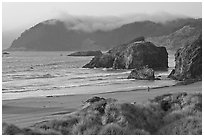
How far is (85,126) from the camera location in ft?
34.2

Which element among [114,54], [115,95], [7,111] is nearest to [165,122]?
[7,111]

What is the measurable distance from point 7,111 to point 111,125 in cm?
1152

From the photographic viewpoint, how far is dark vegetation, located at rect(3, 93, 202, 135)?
1003cm

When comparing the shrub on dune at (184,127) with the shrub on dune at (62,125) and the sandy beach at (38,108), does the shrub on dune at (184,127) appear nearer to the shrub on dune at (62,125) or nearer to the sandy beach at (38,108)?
the shrub on dune at (62,125)

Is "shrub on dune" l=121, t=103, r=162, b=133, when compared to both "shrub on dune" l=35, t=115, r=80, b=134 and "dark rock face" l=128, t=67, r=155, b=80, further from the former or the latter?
"dark rock face" l=128, t=67, r=155, b=80

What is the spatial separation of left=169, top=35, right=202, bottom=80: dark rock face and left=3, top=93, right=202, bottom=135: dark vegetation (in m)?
28.0

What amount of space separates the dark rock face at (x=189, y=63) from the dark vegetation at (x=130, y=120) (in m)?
28.0

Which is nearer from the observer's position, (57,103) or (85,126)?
(85,126)

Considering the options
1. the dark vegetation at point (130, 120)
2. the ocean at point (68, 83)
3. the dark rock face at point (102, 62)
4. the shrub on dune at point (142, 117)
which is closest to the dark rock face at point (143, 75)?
the ocean at point (68, 83)

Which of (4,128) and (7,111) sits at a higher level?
(4,128)

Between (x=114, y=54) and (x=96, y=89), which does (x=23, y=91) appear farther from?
(x=114, y=54)

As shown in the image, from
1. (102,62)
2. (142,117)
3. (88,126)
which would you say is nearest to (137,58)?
(102,62)

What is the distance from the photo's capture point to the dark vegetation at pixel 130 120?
1003cm

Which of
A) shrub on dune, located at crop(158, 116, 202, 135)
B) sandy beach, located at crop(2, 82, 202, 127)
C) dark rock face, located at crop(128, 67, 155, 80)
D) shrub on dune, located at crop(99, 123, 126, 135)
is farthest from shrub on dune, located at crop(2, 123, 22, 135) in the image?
dark rock face, located at crop(128, 67, 155, 80)
